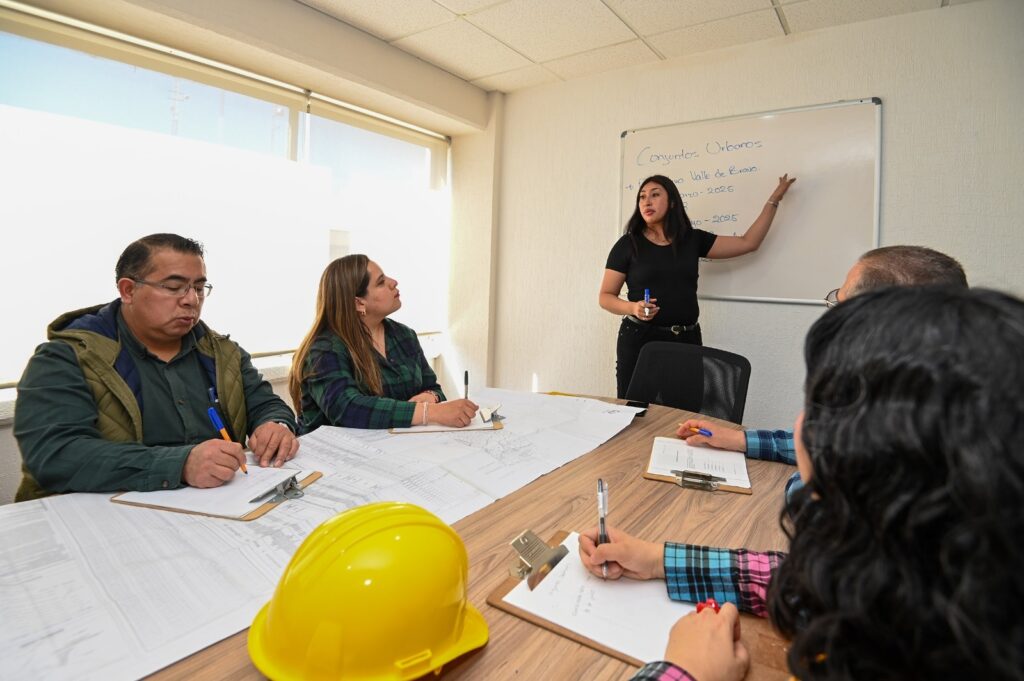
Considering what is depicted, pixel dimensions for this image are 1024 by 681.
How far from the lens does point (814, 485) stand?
50cm

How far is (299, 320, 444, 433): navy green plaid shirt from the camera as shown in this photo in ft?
5.77

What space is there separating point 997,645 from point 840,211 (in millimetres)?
3024

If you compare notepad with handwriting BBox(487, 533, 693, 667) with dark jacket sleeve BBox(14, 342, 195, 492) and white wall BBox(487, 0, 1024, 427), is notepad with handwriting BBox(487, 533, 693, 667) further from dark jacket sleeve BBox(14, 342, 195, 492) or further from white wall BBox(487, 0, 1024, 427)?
white wall BBox(487, 0, 1024, 427)

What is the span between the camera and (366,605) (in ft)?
2.04

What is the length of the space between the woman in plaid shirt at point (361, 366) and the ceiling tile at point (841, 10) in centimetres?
240

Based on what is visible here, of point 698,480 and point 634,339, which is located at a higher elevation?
point 634,339

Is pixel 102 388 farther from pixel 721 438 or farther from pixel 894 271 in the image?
pixel 894 271

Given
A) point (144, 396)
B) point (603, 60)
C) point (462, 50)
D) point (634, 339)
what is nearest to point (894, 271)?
point (634, 339)

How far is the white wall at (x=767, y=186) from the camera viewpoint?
2.59 metres

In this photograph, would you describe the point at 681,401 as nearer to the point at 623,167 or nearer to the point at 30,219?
the point at 623,167

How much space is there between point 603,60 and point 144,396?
3056mm

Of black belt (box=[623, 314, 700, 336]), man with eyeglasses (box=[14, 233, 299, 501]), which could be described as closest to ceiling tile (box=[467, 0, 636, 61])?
black belt (box=[623, 314, 700, 336])

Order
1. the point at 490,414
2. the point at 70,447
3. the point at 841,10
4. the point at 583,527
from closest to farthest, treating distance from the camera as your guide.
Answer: the point at 583,527, the point at 70,447, the point at 490,414, the point at 841,10

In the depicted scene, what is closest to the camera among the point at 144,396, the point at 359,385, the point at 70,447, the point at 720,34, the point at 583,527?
the point at 583,527
